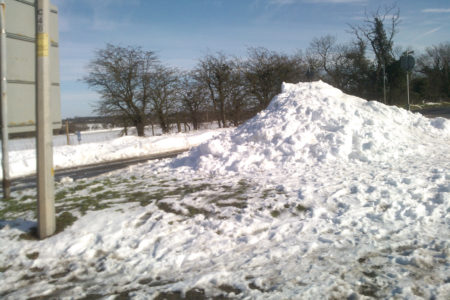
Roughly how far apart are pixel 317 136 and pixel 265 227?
4420mm

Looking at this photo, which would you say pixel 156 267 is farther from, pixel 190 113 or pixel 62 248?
pixel 190 113

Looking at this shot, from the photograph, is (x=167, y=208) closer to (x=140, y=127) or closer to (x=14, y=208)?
(x=14, y=208)

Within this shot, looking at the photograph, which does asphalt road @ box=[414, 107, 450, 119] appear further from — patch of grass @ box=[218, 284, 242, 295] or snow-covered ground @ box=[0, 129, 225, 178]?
patch of grass @ box=[218, 284, 242, 295]

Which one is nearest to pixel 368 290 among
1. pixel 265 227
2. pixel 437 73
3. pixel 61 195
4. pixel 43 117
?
pixel 265 227

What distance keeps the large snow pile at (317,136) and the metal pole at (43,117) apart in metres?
4.12

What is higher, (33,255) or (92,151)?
(92,151)

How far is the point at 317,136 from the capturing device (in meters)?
8.27

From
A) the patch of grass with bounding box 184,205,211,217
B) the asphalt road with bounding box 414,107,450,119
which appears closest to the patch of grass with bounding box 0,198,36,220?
the patch of grass with bounding box 184,205,211,217

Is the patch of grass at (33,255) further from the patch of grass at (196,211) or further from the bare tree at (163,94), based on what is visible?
the bare tree at (163,94)

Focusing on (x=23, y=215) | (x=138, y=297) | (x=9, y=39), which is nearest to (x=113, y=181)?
(x=23, y=215)

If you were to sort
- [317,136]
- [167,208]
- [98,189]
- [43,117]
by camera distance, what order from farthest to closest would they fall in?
1. [317,136]
2. [98,189]
3. [167,208]
4. [43,117]

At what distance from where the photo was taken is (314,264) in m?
3.39

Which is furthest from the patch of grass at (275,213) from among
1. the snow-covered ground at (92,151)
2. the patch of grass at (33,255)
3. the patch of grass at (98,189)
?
the snow-covered ground at (92,151)

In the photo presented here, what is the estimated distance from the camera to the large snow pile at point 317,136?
25.3 ft
